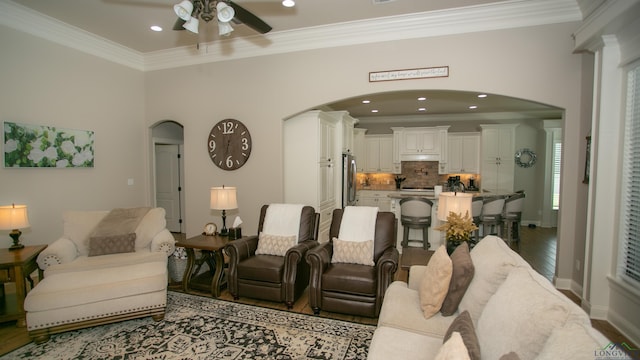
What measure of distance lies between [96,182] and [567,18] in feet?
21.3

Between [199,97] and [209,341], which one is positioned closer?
[209,341]

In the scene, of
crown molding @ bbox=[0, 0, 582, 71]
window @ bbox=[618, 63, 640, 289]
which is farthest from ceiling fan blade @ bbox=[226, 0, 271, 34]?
window @ bbox=[618, 63, 640, 289]

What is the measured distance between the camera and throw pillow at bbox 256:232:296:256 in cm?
360

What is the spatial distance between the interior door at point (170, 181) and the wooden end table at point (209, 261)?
348cm

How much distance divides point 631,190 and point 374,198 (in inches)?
217

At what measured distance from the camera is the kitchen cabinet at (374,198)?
8070mm

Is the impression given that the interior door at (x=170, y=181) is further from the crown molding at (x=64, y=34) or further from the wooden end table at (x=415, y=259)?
the wooden end table at (x=415, y=259)

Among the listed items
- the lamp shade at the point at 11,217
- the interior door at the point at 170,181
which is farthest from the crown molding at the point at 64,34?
the lamp shade at the point at 11,217

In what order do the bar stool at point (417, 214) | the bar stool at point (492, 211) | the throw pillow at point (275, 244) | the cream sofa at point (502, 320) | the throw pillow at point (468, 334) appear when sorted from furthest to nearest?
the bar stool at point (492, 211) → the bar stool at point (417, 214) → the throw pillow at point (275, 244) → the throw pillow at point (468, 334) → the cream sofa at point (502, 320)

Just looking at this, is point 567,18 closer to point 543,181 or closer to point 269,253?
point 269,253

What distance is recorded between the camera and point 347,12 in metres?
3.75

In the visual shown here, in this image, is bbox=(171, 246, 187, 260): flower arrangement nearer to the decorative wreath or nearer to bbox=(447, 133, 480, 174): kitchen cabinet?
bbox=(447, 133, 480, 174): kitchen cabinet

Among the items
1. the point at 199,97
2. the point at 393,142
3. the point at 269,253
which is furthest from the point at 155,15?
the point at 393,142

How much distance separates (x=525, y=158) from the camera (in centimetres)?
803
